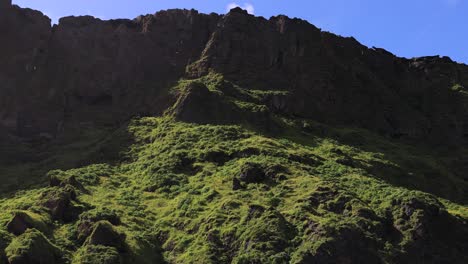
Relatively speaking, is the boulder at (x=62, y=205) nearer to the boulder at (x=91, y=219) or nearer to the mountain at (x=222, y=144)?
the mountain at (x=222, y=144)

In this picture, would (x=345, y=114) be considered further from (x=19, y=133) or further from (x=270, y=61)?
(x=19, y=133)

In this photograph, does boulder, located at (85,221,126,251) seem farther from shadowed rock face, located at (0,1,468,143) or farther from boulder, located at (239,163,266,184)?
shadowed rock face, located at (0,1,468,143)

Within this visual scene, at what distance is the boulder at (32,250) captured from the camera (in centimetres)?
4812

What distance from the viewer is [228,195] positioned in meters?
61.0

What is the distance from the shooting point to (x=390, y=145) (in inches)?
3324

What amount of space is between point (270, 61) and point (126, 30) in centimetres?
1929

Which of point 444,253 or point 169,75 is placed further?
point 169,75

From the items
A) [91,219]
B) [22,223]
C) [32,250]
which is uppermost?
[91,219]

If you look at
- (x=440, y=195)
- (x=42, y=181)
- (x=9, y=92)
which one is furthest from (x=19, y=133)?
(x=440, y=195)

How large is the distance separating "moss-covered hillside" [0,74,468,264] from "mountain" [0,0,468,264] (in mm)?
167

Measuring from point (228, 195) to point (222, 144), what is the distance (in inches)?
452

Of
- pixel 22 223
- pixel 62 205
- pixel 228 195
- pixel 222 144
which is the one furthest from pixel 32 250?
pixel 222 144

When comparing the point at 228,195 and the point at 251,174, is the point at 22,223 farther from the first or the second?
the point at 251,174

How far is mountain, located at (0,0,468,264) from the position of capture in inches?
2111
